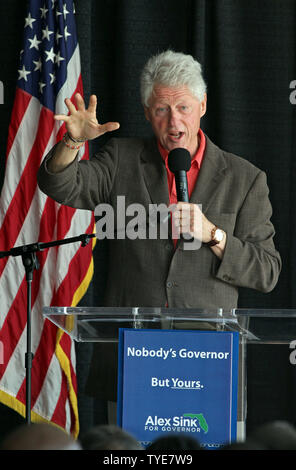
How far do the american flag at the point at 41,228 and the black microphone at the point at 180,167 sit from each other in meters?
1.47

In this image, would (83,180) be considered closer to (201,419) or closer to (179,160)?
(179,160)

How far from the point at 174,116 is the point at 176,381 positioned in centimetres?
127

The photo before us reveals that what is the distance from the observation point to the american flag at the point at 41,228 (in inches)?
147

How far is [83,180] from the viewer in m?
2.62

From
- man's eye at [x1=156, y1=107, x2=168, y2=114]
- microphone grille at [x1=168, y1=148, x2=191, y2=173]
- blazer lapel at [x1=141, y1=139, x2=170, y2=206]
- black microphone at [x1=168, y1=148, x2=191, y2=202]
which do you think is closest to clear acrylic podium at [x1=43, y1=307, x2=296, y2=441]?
black microphone at [x1=168, y1=148, x2=191, y2=202]

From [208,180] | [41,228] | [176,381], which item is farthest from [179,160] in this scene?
[41,228]

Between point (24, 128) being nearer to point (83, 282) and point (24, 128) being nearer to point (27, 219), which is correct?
point (27, 219)

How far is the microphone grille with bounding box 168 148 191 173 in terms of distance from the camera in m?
2.40

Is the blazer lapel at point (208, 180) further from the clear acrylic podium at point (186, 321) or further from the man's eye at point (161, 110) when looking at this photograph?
the clear acrylic podium at point (186, 321)

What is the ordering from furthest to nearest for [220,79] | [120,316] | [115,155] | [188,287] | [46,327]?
[220,79] → [46,327] → [115,155] → [188,287] → [120,316]

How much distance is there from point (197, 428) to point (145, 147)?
1.39 metres

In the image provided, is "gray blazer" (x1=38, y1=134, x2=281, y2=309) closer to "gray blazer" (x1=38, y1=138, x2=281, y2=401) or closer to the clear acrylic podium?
"gray blazer" (x1=38, y1=138, x2=281, y2=401)

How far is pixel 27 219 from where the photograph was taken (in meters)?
3.83
